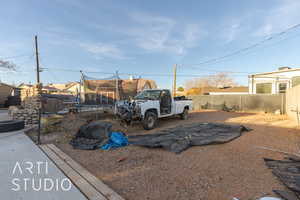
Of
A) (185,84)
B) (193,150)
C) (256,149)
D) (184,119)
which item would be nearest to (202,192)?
(193,150)

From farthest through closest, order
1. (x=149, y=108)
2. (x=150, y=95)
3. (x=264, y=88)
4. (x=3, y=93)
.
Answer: (x=3, y=93) → (x=264, y=88) → (x=150, y=95) → (x=149, y=108)

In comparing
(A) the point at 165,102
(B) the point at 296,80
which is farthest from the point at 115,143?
(B) the point at 296,80

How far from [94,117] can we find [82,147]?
12.8ft

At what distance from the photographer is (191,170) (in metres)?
2.83

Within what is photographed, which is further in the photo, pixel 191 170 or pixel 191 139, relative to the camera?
pixel 191 139

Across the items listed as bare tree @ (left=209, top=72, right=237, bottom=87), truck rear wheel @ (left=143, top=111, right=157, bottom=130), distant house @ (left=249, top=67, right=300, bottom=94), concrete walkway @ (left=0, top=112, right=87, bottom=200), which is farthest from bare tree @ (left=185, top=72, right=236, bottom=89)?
concrete walkway @ (left=0, top=112, right=87, bottom=200)

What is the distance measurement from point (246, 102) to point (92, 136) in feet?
42.1

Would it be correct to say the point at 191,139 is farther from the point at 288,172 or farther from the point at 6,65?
the point at 6,65

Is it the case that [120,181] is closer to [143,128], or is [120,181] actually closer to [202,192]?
[202,192]

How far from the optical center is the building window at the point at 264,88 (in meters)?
13.7

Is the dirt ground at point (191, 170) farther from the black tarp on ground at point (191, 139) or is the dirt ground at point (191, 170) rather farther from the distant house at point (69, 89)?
the distant house at point (69, 89)

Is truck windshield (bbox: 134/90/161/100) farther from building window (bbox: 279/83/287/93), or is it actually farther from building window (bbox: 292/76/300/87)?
building window (bbox: 279/83/287/93)

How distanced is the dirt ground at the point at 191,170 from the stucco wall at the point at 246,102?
27.6ft

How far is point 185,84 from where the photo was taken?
157 feet
